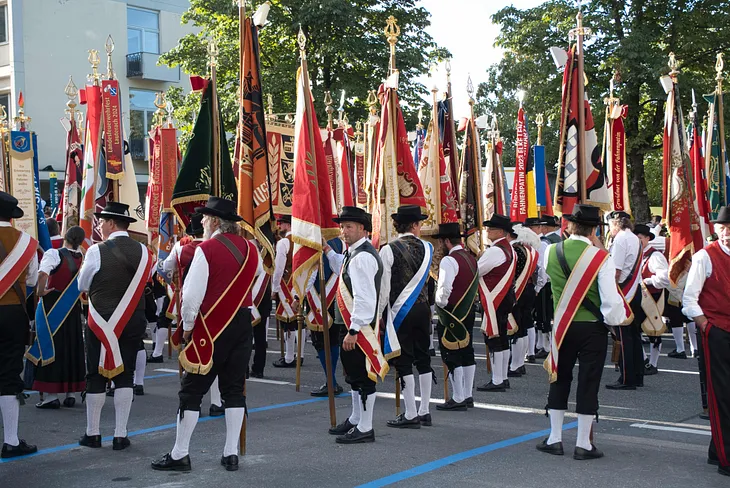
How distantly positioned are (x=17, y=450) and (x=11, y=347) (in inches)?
34.0

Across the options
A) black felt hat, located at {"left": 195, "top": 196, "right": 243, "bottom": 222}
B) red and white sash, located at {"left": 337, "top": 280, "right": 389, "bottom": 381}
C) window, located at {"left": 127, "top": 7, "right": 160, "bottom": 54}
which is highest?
window, located at {"left": 127, "top": 7, "right": 160, "bottom": 54}

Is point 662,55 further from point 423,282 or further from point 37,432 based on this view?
point 37,432

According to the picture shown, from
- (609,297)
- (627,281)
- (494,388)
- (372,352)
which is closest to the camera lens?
(609,297)

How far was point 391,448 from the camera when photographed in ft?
23.9

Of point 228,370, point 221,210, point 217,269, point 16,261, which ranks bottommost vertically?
point 228,370

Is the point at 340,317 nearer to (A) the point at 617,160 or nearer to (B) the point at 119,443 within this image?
(B) the point at 119,443

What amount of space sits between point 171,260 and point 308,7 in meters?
Answer: 17.9

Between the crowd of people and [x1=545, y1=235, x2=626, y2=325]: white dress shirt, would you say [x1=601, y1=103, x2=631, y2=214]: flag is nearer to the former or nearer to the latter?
the crowd of people

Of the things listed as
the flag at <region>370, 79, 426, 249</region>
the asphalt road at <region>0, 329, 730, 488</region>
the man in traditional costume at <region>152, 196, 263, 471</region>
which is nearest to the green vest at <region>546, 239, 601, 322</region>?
the asphalt road at <region>0, 329, 730, 488</region>

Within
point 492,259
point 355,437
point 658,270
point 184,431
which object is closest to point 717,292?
point 355,437

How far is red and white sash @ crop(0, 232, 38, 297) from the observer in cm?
708

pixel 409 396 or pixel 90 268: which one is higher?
pixel 90 268

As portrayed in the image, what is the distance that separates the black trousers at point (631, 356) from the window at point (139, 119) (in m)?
28.2

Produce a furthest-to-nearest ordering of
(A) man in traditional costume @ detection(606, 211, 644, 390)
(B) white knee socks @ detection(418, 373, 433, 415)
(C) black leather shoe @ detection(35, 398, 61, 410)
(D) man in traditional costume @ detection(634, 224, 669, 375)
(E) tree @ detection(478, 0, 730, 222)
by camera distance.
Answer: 1. (E) tree @ detection(478, 0, 730, 222)
2. (D) man in traditional costume @ detection(634, 224, 669, 375)
3. (A) man in traditional costume @ detection(606, 211, 644, 390)
4. (C) black leather shoe @ detection(35, 398, 61, 410)
5. (B) white knee socks @ detection(418, 373, 433, 415)
